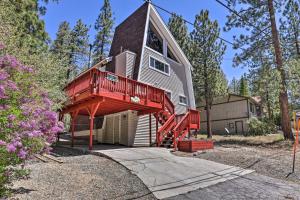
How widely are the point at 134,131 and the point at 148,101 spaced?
101 inches

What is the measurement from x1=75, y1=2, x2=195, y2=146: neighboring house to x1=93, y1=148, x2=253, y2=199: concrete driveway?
4684mm

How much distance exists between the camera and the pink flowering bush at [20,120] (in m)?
4.19

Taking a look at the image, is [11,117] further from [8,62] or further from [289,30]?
[289,30]

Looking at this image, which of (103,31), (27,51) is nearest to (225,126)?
(103,31)

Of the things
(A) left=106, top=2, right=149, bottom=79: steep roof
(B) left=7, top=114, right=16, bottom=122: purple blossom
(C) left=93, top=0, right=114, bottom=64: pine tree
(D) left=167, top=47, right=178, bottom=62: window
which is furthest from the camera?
(C) left=93, top=0, right=114, bottom=64: pine tree

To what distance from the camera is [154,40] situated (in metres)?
18.0

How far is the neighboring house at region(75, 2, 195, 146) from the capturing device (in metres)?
14.6

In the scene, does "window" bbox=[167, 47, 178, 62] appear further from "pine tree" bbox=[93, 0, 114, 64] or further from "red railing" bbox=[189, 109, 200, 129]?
"pine tree" bbox=[93, 0, 114, 64]

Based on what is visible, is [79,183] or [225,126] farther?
[225,126]

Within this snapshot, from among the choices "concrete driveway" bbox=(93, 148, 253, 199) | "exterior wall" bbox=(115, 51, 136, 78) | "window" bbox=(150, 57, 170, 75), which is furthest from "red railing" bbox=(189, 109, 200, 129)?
"concrete driveway" bbox=(93, 148, 253, 199)

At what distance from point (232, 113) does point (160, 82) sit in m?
17.1

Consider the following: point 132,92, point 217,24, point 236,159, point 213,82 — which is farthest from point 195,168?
point 217,24

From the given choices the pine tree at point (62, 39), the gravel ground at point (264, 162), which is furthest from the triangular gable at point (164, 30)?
the pine tree at point (62, 39)

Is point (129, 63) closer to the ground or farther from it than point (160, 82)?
farther from it
